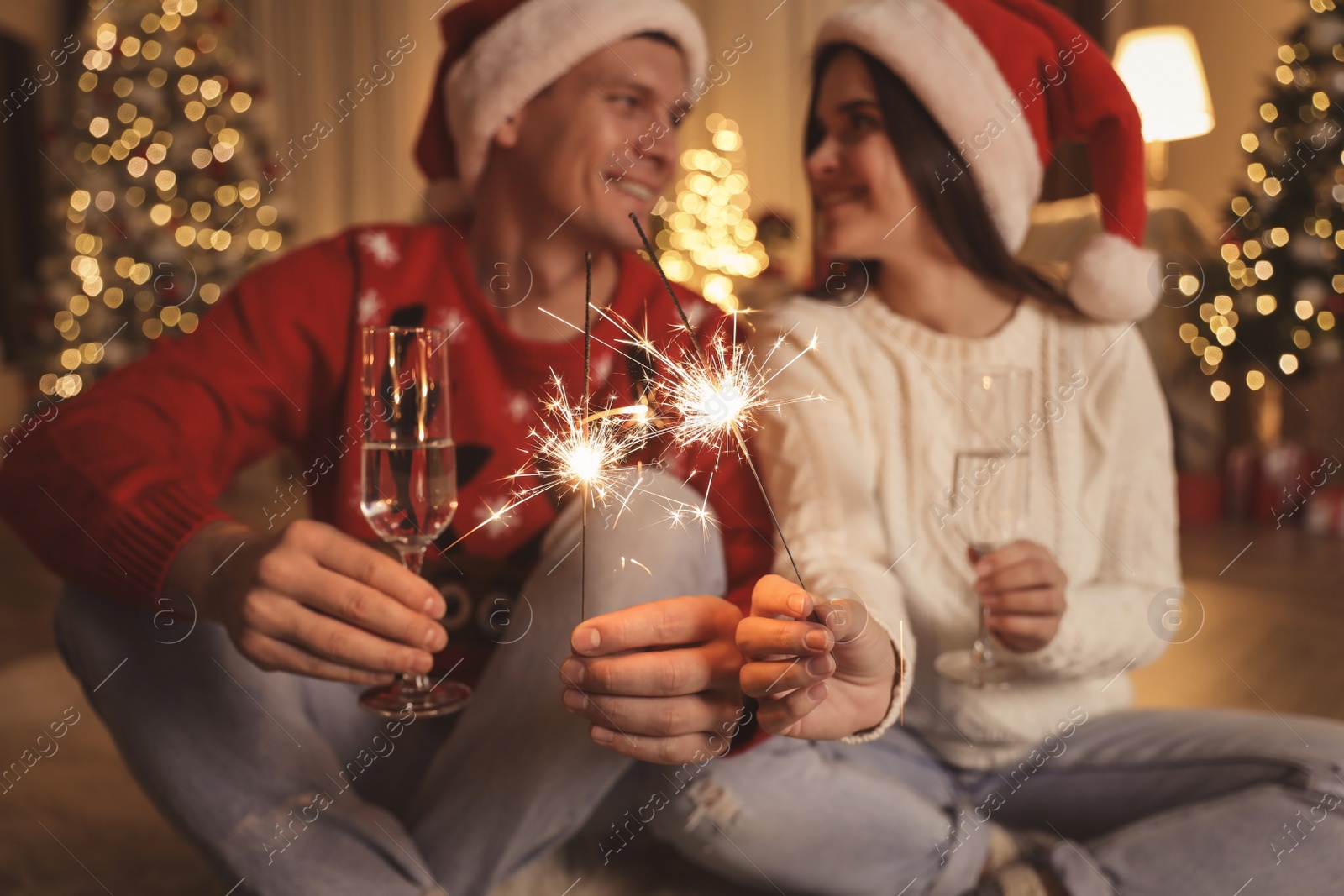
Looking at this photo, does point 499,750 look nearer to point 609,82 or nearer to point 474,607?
point 474,607

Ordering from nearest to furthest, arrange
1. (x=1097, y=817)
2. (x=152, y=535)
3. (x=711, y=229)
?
(x=152, y=535), (x=1097, y=817), (x=711, y=229)

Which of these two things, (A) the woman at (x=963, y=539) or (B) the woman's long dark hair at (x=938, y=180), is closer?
(A) the woman at (x=963, y=539)

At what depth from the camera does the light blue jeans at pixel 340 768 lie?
2.56ft

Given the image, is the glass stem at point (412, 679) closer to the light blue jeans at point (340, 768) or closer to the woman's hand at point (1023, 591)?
the light blue jeans at point (340, 768)

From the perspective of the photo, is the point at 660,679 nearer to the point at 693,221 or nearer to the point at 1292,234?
the point at 1292,234

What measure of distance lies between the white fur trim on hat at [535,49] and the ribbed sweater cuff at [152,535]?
0.56 m

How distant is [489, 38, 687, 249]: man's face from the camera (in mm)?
1062

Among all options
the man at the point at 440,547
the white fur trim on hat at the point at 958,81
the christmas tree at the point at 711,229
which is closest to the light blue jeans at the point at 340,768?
the man at the point at 440,547

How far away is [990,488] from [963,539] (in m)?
0.08

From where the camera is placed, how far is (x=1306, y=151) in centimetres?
304

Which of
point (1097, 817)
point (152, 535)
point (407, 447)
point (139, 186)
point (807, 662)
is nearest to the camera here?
point (807, 662)

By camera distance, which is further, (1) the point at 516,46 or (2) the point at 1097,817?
(1) the point at 516,46

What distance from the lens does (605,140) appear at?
41.7 inches

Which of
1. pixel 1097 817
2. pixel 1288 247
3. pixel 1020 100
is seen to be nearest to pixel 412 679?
pixel 1097 817
